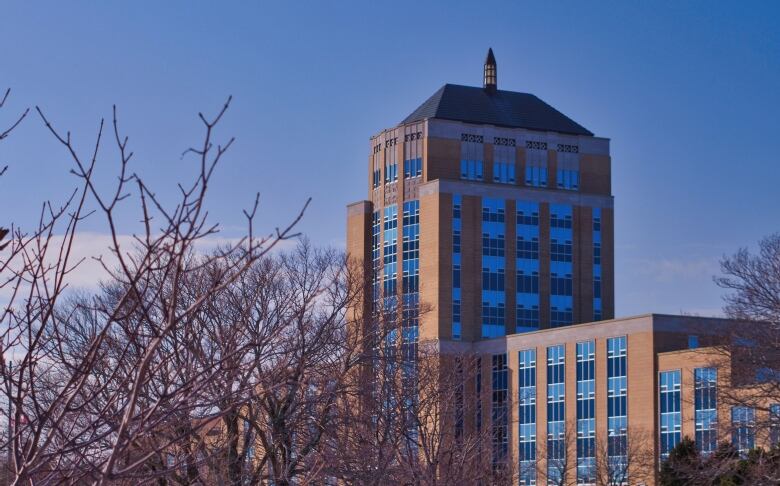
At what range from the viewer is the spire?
126 metres

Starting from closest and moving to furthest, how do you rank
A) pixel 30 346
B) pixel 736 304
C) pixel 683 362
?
pixel 30 346, pixel 736 304, pixel 683 362

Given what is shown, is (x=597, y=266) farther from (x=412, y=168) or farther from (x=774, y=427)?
(x=774, y=427)

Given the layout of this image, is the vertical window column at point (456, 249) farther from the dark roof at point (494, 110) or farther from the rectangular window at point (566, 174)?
the rectangular window at point (566, 174)

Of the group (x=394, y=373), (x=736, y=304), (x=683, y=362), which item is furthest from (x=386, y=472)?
(x=683, y=362)

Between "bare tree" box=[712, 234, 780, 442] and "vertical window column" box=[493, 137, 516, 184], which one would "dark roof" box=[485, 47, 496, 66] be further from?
"bare tree" box=[712, 234, 780, 442]

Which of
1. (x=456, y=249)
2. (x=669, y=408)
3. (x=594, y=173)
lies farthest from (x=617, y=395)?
(x=594, y=173)

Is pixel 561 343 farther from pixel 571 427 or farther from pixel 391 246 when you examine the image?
pixel 391 246

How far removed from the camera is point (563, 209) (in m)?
119

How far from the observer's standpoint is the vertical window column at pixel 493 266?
11375 cm

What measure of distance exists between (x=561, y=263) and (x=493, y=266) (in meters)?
6.88

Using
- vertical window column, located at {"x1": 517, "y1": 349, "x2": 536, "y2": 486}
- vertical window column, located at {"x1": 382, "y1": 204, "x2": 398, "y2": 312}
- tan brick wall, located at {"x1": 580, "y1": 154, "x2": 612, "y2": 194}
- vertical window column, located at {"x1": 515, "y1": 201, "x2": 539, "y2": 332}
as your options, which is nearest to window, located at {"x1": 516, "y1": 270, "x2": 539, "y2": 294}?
vertical window column, located at {"x1": 515, "y1": 201, "x2": 539, "y2": 332}

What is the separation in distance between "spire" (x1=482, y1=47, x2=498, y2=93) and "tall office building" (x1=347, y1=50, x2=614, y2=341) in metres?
2.14

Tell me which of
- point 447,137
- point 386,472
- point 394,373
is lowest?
point 386,472

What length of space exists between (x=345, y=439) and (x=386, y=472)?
249 cm
